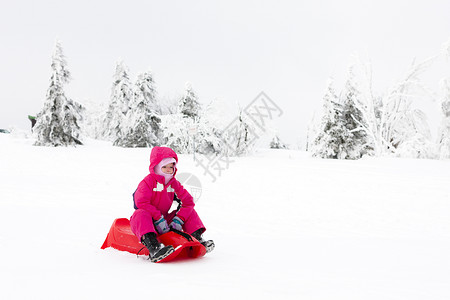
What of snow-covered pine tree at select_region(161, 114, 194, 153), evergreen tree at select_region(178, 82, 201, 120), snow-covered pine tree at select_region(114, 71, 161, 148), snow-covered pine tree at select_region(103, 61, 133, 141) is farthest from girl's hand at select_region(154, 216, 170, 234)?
snow-covered pine tree at select_region(103, 61, 133, 141)

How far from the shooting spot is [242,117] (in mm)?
23609

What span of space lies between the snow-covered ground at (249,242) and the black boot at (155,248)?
83 millimetres

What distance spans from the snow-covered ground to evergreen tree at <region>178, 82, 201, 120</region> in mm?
16076

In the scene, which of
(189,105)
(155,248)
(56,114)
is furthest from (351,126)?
(155,248)

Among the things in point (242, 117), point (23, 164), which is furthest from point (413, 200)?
point (242, 117)

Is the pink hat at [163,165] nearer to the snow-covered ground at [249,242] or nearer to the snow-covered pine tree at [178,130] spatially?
the snow-covered ground at [249,242]

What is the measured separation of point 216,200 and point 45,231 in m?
4.08

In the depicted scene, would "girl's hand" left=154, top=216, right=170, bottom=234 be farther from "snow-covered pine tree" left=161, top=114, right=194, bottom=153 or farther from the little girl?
"snow-covered pine tree" left=161, top=114, right=194, bottom=153

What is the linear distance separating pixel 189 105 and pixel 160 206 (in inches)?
912

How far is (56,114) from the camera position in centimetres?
2284

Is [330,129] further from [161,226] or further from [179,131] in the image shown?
[161,226]

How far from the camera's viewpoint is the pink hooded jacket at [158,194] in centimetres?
346

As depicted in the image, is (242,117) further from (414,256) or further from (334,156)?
(414,256)

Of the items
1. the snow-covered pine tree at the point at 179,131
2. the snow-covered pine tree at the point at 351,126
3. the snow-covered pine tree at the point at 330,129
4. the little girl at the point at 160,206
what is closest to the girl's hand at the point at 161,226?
the little girl at the point at 160,206
